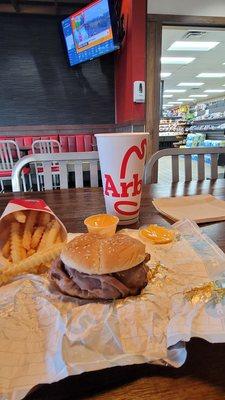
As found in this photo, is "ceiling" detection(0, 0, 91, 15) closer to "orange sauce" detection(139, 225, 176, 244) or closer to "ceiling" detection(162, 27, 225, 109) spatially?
"ceiling" detection(162, 27, 225, 109)

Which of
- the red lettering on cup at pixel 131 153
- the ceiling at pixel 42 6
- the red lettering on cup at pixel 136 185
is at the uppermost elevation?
the ceiling at pixel 42 6

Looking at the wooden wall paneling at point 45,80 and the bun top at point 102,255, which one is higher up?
the wooden wall paneling at point 45,80

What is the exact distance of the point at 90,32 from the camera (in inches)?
153

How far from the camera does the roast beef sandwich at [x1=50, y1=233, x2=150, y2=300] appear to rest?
1.42ft

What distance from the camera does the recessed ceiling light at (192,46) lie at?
5.99 meters

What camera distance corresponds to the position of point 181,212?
923 millimetres

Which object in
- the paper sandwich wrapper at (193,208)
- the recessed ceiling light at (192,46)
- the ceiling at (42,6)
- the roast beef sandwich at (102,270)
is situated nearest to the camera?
the roast beef sandwich at (102,270)

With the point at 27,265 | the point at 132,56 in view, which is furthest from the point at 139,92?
the point at 27,265

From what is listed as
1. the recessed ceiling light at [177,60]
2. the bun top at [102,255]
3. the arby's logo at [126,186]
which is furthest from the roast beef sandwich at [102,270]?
the recessed ceiling light at [177,60]

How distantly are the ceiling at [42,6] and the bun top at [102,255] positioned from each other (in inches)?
209

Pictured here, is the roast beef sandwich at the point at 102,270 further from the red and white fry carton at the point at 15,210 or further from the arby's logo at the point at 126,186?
the arby's logo at the point at 126,186

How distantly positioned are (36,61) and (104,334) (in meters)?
5.44

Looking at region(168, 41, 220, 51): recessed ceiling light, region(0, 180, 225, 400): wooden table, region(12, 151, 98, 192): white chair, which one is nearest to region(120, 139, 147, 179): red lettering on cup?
region(0, 180, 225, 400): wooden table

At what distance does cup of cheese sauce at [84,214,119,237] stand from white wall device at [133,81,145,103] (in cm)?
343
